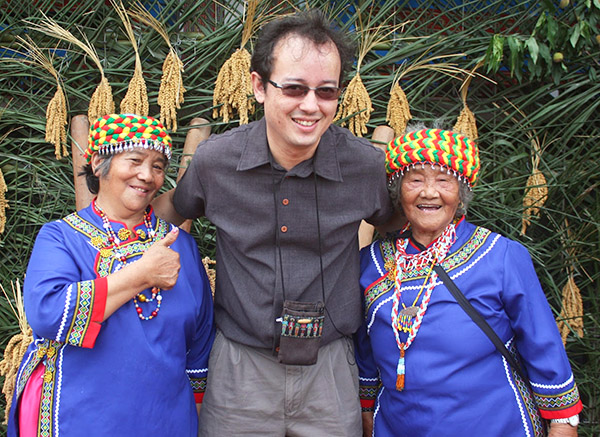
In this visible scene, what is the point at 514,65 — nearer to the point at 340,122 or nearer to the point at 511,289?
the point at 340,122

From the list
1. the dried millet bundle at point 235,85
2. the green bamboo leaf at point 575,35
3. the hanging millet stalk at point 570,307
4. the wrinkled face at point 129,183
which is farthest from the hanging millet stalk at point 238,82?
the hanging millet stalk at point 570,307

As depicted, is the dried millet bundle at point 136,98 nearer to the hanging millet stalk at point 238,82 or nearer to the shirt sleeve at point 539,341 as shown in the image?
the hanging millet stalk at point 238,82

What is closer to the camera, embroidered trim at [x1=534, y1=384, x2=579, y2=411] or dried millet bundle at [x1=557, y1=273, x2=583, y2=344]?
embroidered trim at [x1=534, y1=384, x2=579, y2=411]

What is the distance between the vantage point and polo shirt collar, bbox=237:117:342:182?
81.7 inches

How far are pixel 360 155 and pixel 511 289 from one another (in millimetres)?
742

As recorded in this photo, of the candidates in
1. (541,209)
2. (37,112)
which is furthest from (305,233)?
(37,112)

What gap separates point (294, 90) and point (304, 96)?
4 centimetres

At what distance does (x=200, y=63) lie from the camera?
317cm

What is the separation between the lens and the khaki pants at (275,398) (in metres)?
2.09

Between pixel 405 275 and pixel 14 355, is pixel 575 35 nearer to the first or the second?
pixel 405 275

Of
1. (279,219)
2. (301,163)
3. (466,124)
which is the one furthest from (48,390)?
(466,124)

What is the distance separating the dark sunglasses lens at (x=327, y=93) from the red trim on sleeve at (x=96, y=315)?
0.97 metres

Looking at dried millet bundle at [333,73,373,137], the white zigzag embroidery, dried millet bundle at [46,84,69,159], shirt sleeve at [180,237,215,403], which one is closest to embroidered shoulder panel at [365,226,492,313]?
shirt sleeve at [180,237,215,403]

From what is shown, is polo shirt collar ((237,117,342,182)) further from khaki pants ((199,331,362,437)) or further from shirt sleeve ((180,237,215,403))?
khaki pants ((199,331,362,437))
